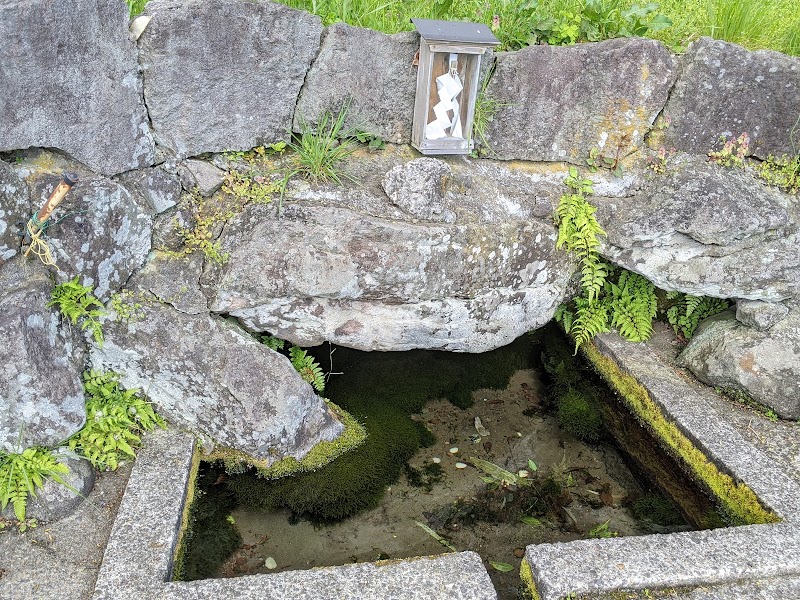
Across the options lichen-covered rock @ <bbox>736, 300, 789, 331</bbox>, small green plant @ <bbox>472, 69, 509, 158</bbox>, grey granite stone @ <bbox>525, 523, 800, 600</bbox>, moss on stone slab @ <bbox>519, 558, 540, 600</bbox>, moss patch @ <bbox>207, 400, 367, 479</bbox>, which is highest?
small green plant @ <bbox>472, 69, 509, 158</bbox>

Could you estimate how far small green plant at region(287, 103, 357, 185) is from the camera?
13.3 feet

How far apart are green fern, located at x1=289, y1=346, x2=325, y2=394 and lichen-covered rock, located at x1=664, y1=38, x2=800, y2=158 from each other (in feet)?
10.4

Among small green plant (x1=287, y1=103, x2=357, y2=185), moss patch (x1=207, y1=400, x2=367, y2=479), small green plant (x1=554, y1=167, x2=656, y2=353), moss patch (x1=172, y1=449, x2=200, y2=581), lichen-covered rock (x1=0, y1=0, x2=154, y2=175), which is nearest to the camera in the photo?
lichen-covered rock (x1=0, y1=0, x2=154, y2=175)

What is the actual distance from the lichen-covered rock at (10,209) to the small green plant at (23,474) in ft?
3.70

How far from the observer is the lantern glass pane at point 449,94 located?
3.99 meters

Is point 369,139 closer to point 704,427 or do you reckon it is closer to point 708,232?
point 708,232

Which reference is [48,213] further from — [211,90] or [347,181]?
[347,181]

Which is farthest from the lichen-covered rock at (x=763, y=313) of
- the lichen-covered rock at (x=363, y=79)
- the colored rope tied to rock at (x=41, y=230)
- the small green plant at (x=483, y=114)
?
the colored rope tied to rock at (x=41, y=230)

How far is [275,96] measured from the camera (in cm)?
401

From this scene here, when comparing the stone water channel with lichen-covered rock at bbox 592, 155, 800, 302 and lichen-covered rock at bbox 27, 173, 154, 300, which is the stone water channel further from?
lichen-covered rock at bbox 27, 173, 154, 300

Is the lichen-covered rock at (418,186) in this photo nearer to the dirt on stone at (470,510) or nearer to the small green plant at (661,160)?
the small green plant at (661,160)

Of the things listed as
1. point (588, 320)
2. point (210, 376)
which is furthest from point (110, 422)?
point (588, 320)

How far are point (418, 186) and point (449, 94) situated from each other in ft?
2.12

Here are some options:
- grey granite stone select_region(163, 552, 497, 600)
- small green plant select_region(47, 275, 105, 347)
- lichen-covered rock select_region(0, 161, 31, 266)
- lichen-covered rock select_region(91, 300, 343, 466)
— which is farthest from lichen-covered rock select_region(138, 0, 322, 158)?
→ grey granite stone select_region(163, 552, 497, 600)
